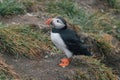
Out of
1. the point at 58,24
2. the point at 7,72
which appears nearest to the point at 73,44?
the point at 58,24

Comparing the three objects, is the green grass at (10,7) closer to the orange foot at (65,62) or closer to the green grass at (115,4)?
the orange foot at (65,62)

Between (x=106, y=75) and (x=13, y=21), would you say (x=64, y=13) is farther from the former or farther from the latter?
(x=106, y=75)

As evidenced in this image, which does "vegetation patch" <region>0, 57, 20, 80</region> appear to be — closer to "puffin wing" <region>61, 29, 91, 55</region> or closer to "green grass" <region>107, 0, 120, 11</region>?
"puffin wing" <region>61, 29, 91, 55</region>

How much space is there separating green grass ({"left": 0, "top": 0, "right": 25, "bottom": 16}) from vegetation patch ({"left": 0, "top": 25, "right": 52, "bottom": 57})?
0.59 metres

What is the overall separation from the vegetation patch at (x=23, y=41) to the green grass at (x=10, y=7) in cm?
59

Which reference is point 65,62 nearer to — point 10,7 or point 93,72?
point 93,72

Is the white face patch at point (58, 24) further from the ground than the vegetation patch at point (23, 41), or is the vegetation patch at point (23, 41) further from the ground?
the white face patch at point (58, 24)

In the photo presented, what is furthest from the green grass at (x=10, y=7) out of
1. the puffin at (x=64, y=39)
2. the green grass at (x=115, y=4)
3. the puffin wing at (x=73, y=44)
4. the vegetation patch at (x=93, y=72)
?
the green grass at (x=115, y=4)

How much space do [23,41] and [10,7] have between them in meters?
1.19

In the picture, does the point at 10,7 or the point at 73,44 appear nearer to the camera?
the point at 73,44

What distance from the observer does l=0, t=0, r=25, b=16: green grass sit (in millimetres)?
8889

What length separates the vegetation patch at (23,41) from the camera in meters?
7.82

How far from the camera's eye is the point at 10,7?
899 cm

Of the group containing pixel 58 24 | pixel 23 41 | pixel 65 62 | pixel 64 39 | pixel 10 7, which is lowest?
pixel 65 62
